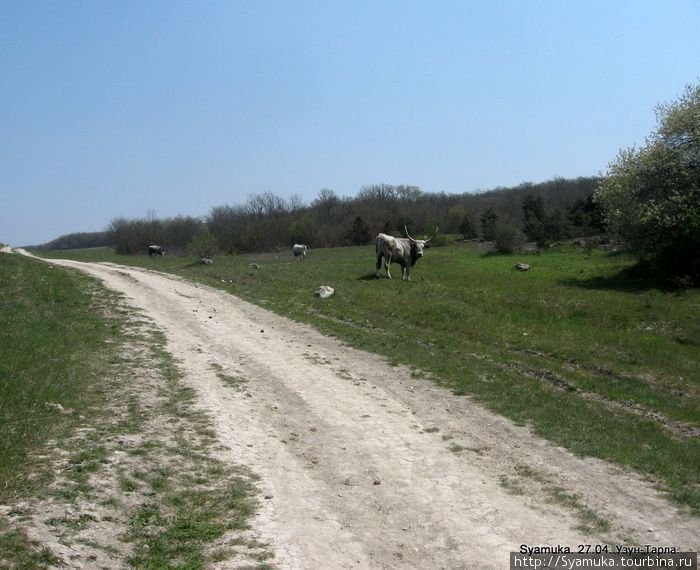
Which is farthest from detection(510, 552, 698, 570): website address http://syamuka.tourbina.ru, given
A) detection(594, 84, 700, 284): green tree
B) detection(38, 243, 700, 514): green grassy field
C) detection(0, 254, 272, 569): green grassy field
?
detection(594, 84, 700, 284): green tree

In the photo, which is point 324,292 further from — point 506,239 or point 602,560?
point 506,239

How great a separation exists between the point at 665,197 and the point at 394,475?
3004cm

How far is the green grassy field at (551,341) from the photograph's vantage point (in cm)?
1096

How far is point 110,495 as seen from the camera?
7293mm

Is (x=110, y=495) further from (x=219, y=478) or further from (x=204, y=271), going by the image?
(x=204, y=271)

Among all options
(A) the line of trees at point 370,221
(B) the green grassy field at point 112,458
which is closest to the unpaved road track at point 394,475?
(B) the green grassy field at point 112,458

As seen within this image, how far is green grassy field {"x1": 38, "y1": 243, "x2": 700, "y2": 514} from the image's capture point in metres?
11.0

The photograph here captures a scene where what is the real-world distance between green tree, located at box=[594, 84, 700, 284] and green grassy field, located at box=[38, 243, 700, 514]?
83.3 inches

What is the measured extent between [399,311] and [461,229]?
177ft

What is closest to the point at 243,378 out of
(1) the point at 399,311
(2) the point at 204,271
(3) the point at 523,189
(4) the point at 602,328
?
(1) the point at 399,311

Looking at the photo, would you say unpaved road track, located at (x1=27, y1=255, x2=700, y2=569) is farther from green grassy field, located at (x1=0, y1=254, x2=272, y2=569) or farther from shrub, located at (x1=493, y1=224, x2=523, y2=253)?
shrub, located at (x1=493, y1=224, x2=523, y2=253)

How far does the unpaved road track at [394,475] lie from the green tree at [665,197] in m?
21.7

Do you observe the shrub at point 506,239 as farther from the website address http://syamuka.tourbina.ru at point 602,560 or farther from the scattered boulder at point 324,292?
the website address http://syamuka.tourbina.ru at point 602,560

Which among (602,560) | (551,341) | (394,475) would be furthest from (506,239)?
(602,560)
